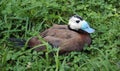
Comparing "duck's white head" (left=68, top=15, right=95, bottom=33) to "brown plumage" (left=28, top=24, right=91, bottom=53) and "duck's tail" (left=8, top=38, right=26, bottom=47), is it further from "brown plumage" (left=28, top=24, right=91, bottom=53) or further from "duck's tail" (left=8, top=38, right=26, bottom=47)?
"duck's tail" (left=8, top=38, right=26, bottom=47)

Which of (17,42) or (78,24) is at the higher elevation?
(78,24)

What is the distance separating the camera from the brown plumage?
3.66 meters

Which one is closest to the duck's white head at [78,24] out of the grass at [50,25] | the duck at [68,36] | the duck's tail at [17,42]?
the duck at [68,36]

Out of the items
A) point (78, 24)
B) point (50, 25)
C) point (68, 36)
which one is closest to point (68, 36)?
point (68, 36)

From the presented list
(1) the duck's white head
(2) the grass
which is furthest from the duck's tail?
(1) the duck's white head

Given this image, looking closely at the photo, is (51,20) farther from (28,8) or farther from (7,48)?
(7,48)

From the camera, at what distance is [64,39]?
145 inches

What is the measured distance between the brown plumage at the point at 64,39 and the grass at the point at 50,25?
0.24ft

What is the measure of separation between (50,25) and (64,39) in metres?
0.53

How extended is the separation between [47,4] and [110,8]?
766mm

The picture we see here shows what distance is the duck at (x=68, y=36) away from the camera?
3.66m

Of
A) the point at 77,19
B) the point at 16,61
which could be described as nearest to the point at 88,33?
the point at 77,19

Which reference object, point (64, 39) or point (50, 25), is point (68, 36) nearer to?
point (64, 39)

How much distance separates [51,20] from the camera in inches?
166
